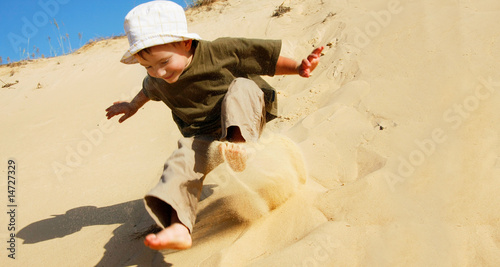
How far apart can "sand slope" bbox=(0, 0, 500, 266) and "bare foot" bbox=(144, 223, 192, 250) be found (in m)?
0.18

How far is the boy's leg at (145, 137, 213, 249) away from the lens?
4.95ft

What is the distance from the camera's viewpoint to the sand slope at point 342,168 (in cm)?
146

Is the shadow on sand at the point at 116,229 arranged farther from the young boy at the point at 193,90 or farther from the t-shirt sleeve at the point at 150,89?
the t-shirt sleeve at the point at 150,89

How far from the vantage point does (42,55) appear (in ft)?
26.0

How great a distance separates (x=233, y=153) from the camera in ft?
5.29

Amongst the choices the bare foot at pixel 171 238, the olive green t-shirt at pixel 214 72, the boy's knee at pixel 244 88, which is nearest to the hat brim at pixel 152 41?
the olive green t-shirt at pixel 214 72

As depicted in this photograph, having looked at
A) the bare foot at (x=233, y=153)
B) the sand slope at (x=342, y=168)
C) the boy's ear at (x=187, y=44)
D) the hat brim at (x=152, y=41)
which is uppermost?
the hat brim at (x=152, y=41)

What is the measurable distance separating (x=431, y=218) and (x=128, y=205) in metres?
1.94

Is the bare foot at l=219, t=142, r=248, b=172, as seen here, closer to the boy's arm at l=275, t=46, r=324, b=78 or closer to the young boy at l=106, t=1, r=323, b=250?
the young boy at l=106, t=1, r=323, b=250

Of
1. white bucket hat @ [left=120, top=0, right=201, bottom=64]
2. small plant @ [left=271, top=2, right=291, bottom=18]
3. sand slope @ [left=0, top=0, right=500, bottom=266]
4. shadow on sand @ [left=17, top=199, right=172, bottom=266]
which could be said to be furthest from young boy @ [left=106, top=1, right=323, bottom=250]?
small plant @ [left=271, top=2, right=291, bottom=18]

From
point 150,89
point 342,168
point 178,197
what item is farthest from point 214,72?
point 342,168

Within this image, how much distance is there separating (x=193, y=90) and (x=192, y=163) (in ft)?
1.34

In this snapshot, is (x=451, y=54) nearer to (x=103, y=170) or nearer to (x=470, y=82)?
(x=470, y=82)

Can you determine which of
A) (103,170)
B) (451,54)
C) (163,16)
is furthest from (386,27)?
(103,170)
